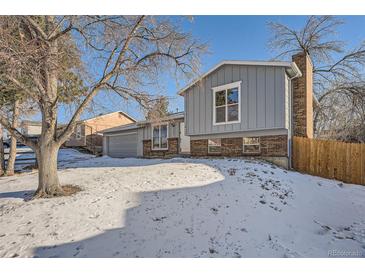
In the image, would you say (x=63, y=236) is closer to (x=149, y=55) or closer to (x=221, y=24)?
(x=149, y=55)

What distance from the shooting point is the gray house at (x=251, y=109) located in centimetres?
978

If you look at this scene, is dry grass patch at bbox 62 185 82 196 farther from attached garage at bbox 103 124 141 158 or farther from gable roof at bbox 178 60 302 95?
attached garage at bbox 103 124 141 158

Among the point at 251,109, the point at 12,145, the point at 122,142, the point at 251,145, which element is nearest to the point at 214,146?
the point at 251,145

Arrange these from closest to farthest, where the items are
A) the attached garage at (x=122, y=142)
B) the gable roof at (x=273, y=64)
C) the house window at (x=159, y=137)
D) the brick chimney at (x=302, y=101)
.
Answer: the gable roof at (x=273, y=64) → the brick chimney at (x=302, y=101) → the house window at (x=159, y=137) → the attached garage at (x=122, y=142)

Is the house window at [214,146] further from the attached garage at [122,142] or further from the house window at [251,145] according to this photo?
the attached garage at [122,142]

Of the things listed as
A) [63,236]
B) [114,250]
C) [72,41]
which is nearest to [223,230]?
[114,250]

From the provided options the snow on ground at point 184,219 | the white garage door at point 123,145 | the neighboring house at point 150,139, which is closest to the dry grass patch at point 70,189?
the snow on ground at point 184,219

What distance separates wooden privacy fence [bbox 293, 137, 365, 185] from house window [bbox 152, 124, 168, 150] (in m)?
8.25

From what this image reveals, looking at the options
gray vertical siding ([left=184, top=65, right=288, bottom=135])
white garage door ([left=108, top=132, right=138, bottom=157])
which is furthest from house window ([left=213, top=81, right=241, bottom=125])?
white garage door ([left=108, top=132, right=138, bottom=157])

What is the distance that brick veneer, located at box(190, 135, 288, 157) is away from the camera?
9820 millimetres

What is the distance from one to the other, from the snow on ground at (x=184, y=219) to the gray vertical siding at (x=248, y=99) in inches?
141

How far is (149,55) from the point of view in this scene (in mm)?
6680

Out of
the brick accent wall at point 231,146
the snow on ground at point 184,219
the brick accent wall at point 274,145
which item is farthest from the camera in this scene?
the brick accent wall at point 231,146
